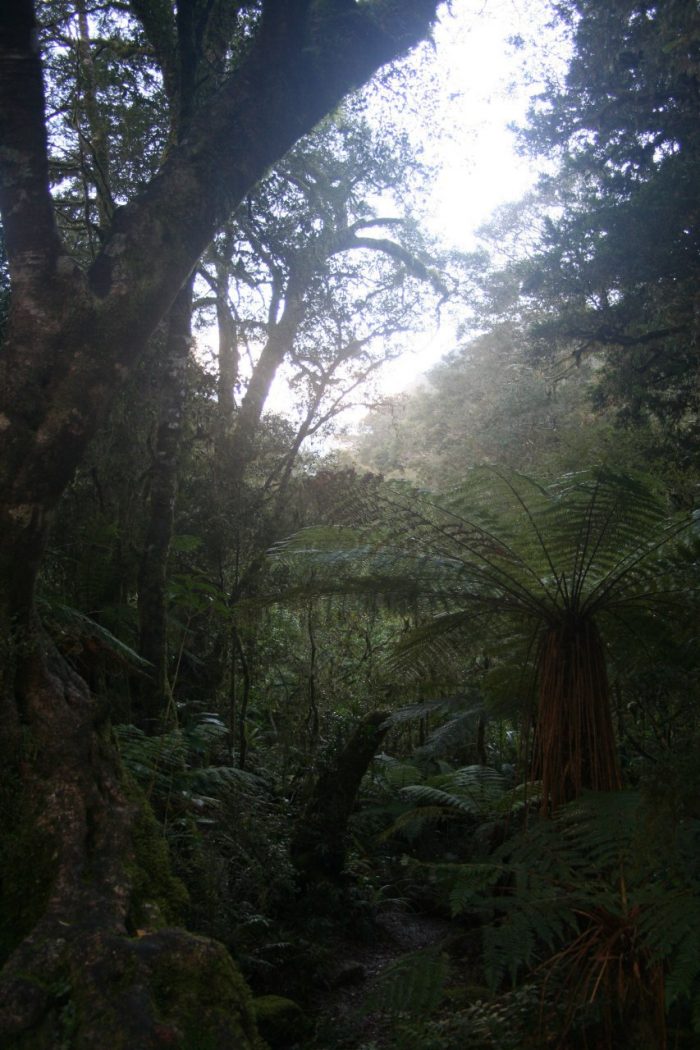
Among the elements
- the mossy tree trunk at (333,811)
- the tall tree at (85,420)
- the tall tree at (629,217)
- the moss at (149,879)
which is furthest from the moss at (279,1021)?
the tall tree at (629,217)

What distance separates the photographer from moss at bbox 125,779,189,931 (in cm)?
260

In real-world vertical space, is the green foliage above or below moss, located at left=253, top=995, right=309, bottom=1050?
above

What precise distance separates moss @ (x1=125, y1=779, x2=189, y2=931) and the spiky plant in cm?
126

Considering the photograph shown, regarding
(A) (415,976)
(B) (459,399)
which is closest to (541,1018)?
(A) (415,976)

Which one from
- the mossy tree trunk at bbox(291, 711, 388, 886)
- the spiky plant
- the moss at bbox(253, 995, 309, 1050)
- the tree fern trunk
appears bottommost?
the moss at bbox(253, 995, 309, 1050)

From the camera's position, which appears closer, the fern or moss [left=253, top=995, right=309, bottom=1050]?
the fern

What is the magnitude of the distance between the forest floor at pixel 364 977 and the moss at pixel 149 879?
729 mm

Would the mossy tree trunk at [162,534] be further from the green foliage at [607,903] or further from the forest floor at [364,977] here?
the green foliage at [607,903]

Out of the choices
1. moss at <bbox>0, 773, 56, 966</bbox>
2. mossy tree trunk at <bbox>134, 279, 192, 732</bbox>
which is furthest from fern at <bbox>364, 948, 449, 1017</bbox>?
mossy tree trunk at <bbox>134, 279, 192, 732</bbox>

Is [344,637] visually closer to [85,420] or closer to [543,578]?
[543,578]

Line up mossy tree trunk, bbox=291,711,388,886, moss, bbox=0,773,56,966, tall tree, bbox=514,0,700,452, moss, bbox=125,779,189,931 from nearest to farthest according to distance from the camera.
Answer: moss, bbox=0,773,56,966
moss, bbox=125,779,189,931
mossy tree trunk, bbox=291,711,388,886
tall tree, bbox=514,0,700,452

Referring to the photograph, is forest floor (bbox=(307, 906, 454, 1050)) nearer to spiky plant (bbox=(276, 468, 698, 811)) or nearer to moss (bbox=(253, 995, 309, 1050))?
moss (bbox=(253, 995, 309, 1050))

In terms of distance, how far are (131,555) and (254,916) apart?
327cm

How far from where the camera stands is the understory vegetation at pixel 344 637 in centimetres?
240
